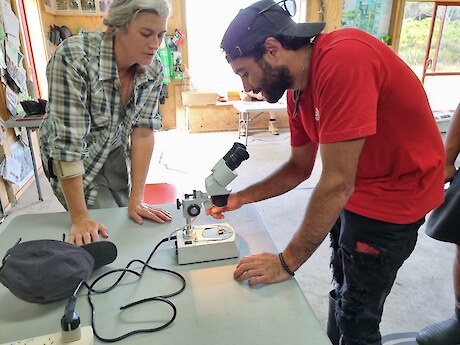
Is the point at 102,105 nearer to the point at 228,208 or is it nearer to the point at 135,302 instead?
the point at 228,208

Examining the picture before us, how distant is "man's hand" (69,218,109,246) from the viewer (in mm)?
1054

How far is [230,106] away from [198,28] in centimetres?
132

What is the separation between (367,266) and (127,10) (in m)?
1.09

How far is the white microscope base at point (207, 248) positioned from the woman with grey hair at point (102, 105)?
0.26 metres

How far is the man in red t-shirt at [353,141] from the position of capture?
791mm

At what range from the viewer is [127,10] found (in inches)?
44.0

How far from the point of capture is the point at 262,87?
0.98 metres

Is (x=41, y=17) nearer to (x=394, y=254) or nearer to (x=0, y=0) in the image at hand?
(x=0, y=0)

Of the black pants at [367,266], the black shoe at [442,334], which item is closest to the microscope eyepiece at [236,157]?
the black pants at [367,266]

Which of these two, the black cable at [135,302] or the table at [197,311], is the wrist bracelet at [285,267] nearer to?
the table at [197,311]

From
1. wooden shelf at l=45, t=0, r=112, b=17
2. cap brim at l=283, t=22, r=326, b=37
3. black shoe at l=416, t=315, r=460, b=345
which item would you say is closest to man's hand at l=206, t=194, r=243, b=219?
cap brim at l=283, t=22, r=326, b=37

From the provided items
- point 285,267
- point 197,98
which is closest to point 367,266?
point 285,267

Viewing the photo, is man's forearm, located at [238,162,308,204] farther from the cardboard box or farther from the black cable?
the cardboard box

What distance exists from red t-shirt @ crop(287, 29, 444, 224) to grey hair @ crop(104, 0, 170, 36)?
0.56m
